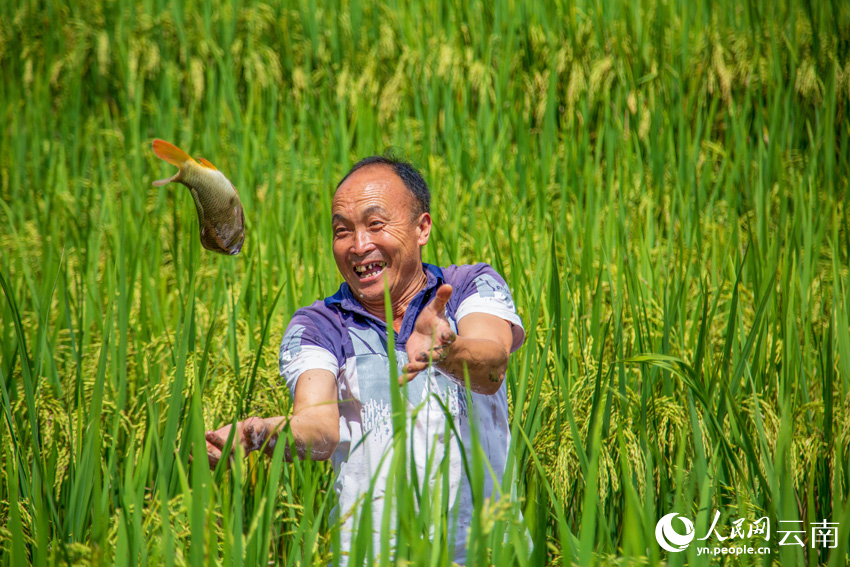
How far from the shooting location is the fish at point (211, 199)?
53.0 inches

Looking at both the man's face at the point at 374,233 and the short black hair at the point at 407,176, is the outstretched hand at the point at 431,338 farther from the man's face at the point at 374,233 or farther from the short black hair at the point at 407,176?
the short black hair at the point at 407,176

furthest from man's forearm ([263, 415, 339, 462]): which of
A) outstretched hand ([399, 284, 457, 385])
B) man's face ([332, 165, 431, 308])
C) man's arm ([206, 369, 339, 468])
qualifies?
man's face ([332, 165, 431, 308])

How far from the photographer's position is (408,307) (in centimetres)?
145

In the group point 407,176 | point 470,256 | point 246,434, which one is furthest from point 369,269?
point 470,256

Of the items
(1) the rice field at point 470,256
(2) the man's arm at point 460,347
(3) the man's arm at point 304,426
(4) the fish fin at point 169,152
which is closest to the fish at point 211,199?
(4) the fish fin at point 169,152

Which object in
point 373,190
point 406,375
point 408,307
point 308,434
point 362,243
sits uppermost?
point 373,190

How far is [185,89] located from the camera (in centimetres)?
424

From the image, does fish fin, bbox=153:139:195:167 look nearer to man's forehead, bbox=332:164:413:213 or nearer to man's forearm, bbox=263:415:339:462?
man's forehead, bbox=332:164:413:213

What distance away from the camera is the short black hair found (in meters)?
1.53

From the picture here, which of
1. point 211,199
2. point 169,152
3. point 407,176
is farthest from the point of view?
point 407,176

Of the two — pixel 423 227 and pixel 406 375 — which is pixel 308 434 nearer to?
pixel 406 375

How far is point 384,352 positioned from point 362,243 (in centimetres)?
25

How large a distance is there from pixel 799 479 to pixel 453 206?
1.67 metres

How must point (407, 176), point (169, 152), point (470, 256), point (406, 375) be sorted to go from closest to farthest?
point (406, 375) → point (169, 152) → point (407, 176) → point (470, 256)
